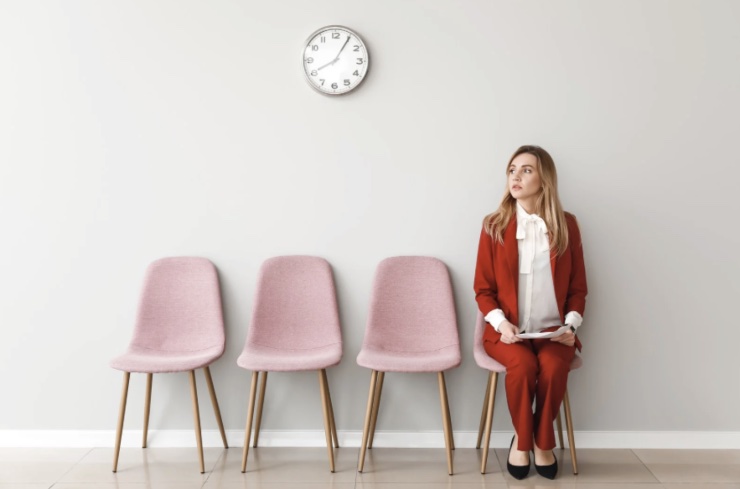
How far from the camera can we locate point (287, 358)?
2.84m

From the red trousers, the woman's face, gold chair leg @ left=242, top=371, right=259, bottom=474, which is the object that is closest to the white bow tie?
the woman's face

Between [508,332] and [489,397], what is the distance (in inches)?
13.3

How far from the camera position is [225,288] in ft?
10.4

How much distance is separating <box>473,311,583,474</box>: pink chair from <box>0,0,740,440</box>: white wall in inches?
4.5

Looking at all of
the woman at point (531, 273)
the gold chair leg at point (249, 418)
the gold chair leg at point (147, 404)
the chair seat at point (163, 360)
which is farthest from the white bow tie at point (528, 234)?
the gold chair leg at point (147, 404)

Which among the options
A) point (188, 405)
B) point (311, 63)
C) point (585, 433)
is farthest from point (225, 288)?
point (585, 433)

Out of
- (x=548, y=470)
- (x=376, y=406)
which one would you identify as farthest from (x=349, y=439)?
(x=548, y=470)

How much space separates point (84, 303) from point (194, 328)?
548 mm

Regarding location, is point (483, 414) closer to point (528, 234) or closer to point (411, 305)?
point (411, 305)

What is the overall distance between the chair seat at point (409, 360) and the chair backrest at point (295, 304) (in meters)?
0.28

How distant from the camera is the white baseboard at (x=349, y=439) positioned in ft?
10.2

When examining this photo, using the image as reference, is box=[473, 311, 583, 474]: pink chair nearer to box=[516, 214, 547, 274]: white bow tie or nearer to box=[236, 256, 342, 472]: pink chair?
box=[516, 214, 547, 274]: white bow tie

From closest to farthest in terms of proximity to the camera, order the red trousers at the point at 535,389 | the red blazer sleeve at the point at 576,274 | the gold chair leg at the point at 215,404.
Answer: the red trousers at the point at 535,389 → the red blazer sleeve at the point at 576,274 → the gold chair leg at the point at 215,404

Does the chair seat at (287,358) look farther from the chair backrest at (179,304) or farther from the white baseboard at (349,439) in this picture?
the white baseboard at (349,439)
